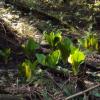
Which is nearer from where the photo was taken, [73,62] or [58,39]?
[73,62]

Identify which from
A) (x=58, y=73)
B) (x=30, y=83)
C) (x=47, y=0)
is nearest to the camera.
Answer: (x=30, y=83)

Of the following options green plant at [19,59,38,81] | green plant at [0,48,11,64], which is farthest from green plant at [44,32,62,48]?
green plant at [19,59,38,81]

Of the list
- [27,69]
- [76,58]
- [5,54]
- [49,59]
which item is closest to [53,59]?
[49,59]

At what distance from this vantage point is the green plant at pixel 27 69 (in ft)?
11.3

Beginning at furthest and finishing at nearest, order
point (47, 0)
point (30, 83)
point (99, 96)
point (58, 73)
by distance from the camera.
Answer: point (47, 0), point (58, 73), point (30, 83), point (99, 96)

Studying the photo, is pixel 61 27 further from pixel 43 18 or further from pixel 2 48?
pixel 2 48

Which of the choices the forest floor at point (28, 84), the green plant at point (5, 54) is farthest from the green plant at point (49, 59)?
the green plant at point (5, 54)

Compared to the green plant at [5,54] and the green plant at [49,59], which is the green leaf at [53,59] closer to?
the green plant at [49,59]

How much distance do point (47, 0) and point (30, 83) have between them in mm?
3822

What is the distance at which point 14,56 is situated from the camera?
4285mm

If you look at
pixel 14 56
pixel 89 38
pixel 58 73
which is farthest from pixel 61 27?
pixel 58 73

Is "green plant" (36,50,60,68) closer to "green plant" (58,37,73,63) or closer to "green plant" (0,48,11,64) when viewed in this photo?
"green plant" (58,37,73,63)

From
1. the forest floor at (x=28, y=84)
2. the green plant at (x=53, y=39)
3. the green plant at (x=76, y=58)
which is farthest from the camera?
the green plant at (x=53, y=39)

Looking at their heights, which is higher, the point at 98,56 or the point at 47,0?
the point at 47,0
